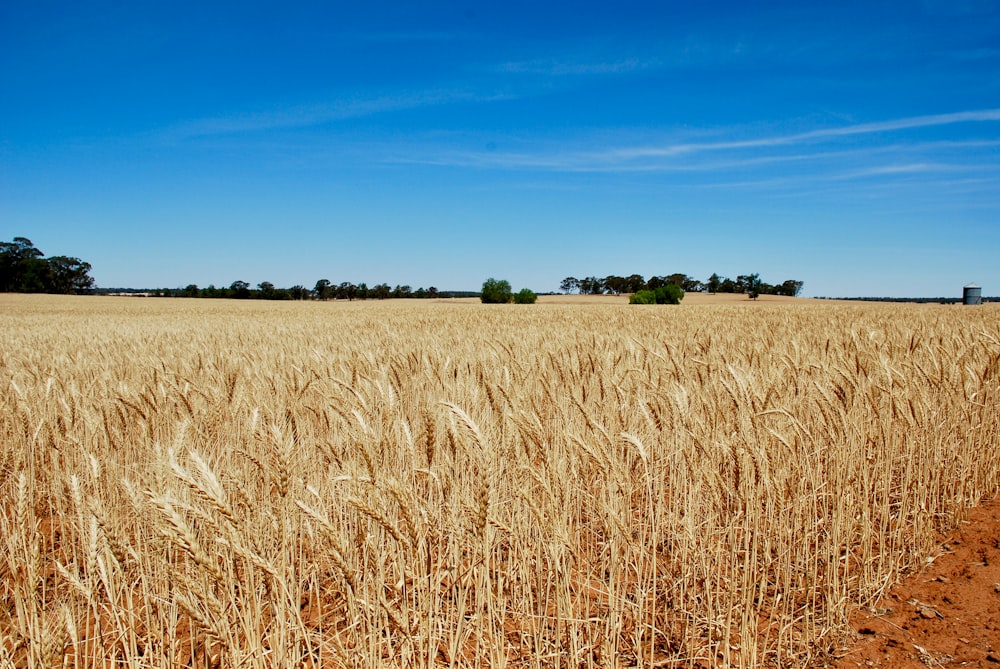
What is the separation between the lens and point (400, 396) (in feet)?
13.6

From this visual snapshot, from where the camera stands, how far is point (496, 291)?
74.1 metres

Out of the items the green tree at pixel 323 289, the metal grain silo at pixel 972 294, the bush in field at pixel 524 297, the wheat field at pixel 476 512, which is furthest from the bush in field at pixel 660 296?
the wheat field at pixel 476 512

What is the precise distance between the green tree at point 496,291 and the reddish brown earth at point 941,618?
70924 millimetres

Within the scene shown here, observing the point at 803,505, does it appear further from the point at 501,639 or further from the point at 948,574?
the point at 501,639

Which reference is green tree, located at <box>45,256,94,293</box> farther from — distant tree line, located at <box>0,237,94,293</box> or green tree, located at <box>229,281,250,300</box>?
green tree, located at <box>229,281,250,300</box>

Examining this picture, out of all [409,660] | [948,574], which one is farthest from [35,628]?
[948,574]

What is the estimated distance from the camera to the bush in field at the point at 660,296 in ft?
204

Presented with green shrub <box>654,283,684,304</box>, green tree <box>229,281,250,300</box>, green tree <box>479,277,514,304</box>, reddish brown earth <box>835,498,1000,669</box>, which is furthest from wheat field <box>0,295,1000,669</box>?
green tree <box>229,281,250,300</box>

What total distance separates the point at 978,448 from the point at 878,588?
1.94 meters

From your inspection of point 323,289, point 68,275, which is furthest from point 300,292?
point 68,275

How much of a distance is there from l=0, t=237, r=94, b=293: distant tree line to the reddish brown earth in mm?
96068

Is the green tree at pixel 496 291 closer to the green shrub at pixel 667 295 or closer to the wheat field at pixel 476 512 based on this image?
the green shrub at pixel 667 295

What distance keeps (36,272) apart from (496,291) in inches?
2425

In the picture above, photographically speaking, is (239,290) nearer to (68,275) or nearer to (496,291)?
(68,275)
